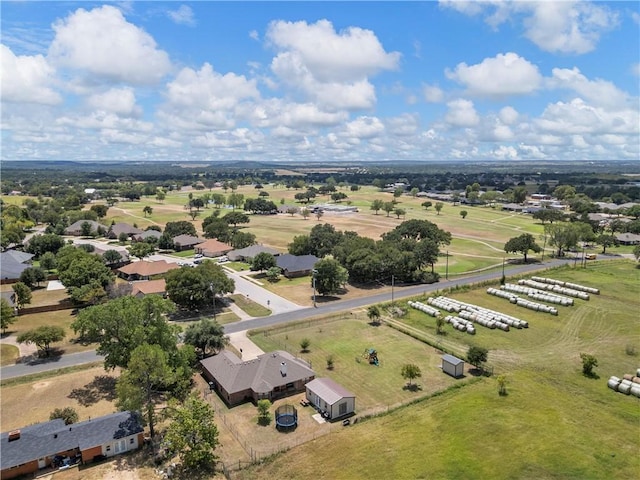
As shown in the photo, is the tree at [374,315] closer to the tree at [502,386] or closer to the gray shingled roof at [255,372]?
the gray shingled roof at [255,372]

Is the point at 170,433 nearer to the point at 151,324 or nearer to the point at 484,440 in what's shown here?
the point at 151,324

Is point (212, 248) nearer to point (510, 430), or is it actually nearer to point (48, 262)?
point (48, 262)

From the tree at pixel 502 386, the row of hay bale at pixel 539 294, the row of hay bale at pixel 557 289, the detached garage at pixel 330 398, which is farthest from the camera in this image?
the row of hay bale at pixel 557 289

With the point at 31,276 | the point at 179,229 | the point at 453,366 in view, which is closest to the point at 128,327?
the point at 453,366

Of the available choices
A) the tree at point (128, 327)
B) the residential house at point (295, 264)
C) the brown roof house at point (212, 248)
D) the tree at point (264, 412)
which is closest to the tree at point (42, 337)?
the tree at point (128, 327)

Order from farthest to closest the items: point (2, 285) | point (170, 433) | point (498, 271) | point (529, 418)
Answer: point (498, 271)
point (2, 285)
point (529, 418)
point (170, 433)

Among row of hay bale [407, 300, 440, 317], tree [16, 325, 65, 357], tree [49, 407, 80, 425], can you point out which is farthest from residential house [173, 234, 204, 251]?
tree [49, 407, 80, 425]

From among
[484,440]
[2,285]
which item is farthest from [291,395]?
[2,285]
